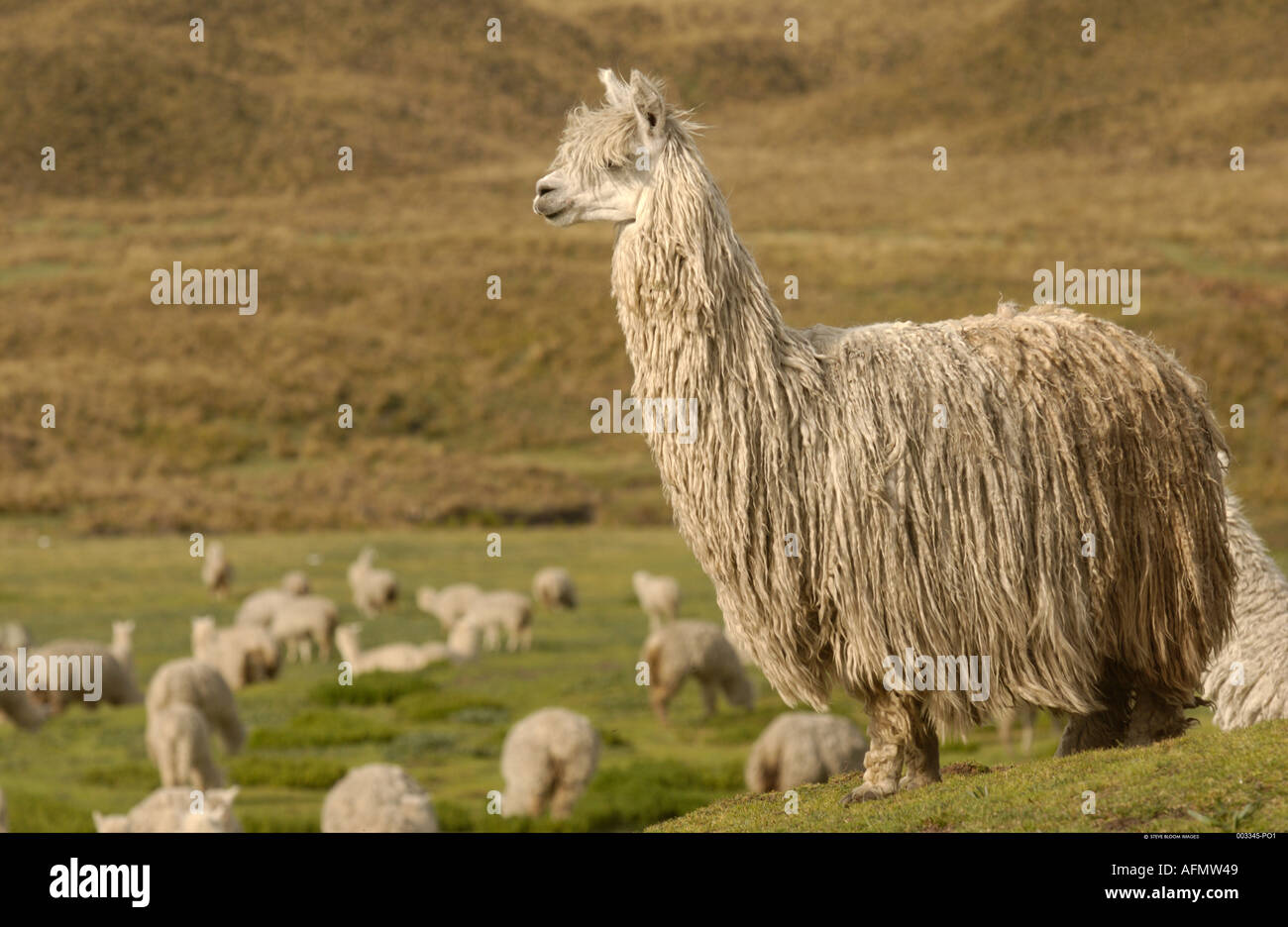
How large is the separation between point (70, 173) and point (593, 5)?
53.7 m

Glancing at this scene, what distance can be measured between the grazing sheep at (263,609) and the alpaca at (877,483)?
61.8ft

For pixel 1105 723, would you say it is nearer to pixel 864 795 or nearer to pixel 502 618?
pixel 864 795

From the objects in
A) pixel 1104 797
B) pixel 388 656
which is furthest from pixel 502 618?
pixel 1104 797

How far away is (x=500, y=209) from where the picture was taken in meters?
80.1

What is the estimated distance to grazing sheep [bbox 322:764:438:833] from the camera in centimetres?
1224

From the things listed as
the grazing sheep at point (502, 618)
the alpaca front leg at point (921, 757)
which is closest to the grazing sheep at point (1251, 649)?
the alpaca front leg at point (921, 757)

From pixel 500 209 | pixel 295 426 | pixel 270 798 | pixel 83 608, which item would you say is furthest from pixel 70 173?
pixel 270 798

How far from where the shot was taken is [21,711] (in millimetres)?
19125

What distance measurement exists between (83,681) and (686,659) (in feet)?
25.8

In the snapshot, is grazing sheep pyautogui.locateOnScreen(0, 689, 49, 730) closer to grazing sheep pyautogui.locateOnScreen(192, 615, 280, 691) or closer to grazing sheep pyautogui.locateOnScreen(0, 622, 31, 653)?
grazing sheep pyautogui.locateOnScreen(0, 622, 31, 653)

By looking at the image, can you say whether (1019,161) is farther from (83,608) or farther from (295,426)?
(83,608)

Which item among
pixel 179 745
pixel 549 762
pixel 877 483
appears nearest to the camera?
pixel 877 483

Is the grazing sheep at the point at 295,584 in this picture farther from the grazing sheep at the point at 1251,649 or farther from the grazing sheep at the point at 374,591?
the grazing sheep at the point at 1251,649

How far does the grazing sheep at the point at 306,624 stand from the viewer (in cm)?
2331
